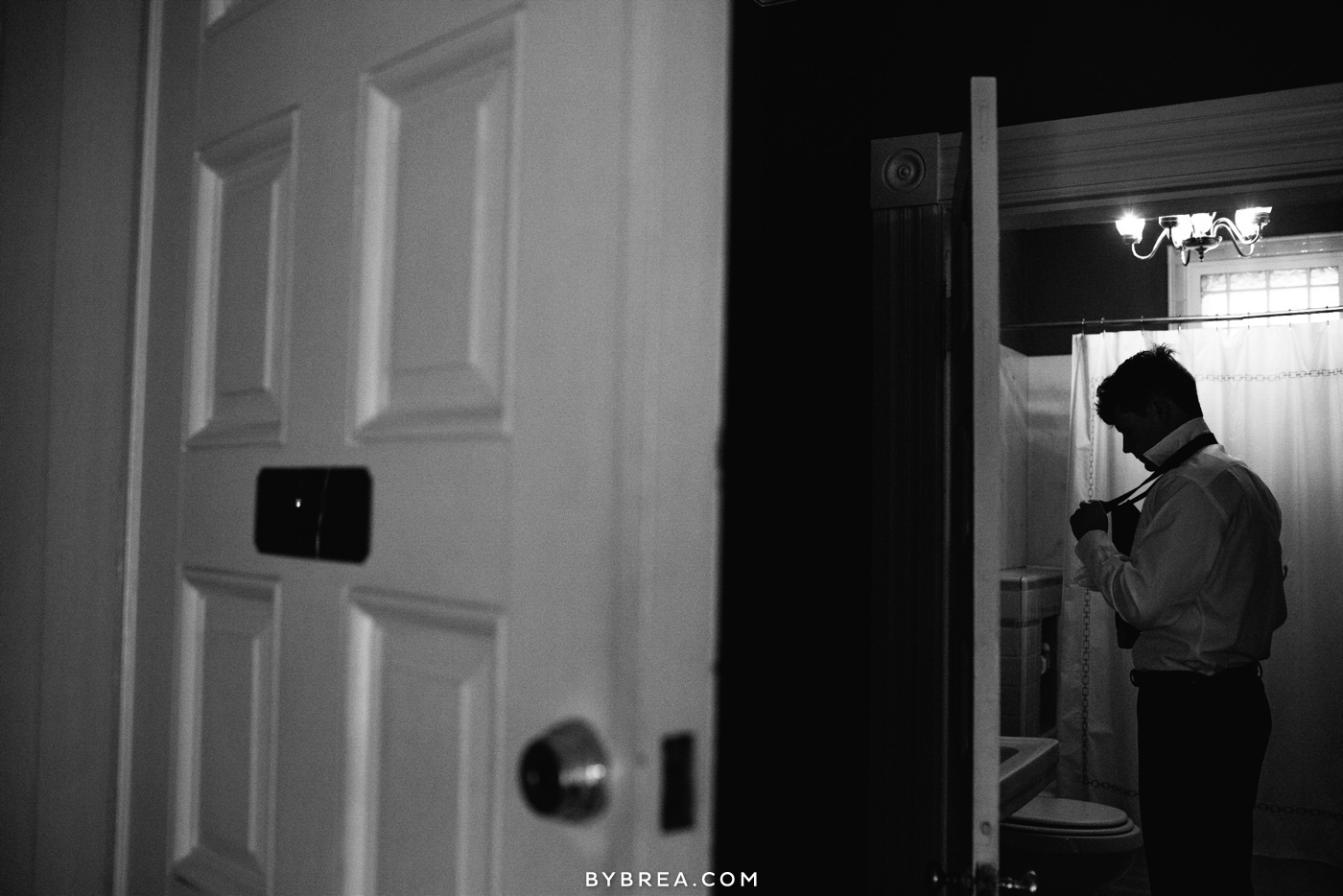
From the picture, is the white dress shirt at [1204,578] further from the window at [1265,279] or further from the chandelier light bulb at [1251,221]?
the window at [1265,279]

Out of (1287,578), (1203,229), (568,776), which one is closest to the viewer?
(568,776)

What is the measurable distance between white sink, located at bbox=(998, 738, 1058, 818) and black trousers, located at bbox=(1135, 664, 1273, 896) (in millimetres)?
316

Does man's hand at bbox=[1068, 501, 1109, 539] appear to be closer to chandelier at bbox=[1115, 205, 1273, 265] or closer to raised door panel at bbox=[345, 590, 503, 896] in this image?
chandelier at bbox=[1115, 205, 1273, 265]

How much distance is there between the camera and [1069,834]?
3291 millimetres

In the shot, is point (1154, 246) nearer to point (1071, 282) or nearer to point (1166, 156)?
point (1071, 282)

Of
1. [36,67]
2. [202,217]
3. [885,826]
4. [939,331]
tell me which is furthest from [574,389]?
[885,826]

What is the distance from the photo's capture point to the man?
2.75 meters

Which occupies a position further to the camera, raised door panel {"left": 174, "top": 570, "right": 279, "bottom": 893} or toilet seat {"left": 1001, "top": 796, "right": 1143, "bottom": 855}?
toilet seat {"left": 1001, "top": 796, "right": 1143, "bottom": 855}

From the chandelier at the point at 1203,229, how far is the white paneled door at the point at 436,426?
399cm

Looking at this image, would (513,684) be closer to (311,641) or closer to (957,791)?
(311,641)

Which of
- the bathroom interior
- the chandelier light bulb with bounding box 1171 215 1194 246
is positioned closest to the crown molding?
the bathroom interior

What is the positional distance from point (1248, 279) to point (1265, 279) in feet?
0.23

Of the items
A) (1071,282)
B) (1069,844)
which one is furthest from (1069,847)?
(1071,282)

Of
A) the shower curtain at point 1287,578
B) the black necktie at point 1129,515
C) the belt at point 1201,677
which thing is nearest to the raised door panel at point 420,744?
the black necktie at point 1129,515
